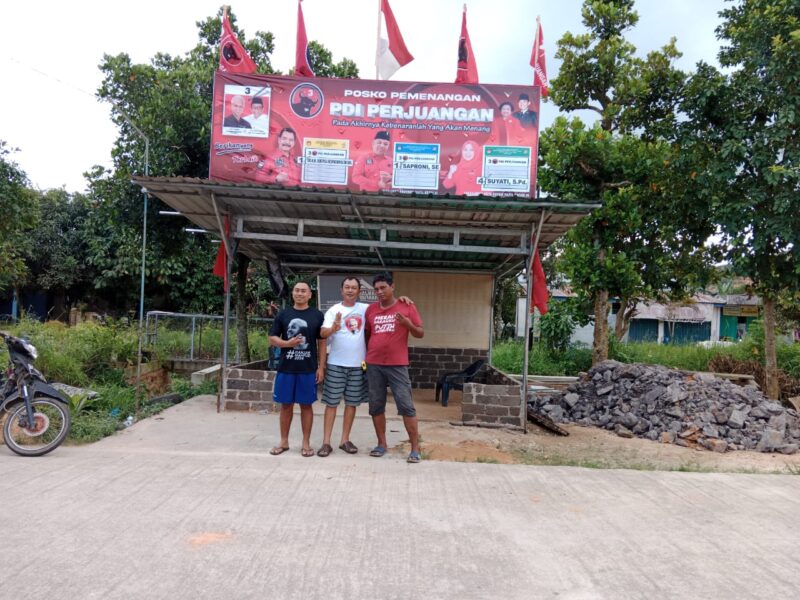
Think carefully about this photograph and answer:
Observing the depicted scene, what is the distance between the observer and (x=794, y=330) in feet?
65.0

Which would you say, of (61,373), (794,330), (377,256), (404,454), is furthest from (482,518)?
(794,330)

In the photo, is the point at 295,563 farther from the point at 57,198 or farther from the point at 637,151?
the point at 57,198

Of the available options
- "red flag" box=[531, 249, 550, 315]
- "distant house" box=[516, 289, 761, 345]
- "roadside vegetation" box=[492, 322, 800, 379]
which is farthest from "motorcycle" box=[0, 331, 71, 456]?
"distant house" box=[516, 289, 761, 345]

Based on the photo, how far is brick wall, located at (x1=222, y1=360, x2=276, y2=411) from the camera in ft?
27.2

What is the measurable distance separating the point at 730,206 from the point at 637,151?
93.9 inches

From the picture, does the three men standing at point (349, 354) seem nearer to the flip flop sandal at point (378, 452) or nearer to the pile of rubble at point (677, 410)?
the flip flop sandal at point (378, 452)

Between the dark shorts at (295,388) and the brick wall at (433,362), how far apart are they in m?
6.24

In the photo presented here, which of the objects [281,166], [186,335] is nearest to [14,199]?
[186,335]

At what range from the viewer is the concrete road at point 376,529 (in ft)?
10.4

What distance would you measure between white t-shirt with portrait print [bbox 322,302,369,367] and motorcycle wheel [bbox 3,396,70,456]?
2573 millimetres

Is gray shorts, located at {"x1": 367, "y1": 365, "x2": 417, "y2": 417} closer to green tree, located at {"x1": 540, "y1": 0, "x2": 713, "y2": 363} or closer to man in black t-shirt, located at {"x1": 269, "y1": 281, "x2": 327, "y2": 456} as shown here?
man in black t-shirt, located at {"x1": 269, "y1": 281, "x2": 327, "y2": 456}

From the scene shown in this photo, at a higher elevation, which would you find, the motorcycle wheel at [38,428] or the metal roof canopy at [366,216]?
the metal roof canopy at [366,216]

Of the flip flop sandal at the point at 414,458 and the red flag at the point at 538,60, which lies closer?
the flip flop sandal at the point at 414,458

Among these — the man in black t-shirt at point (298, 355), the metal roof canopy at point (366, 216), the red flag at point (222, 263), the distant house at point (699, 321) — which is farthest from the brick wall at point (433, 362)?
the distant house at point (699, 321)
